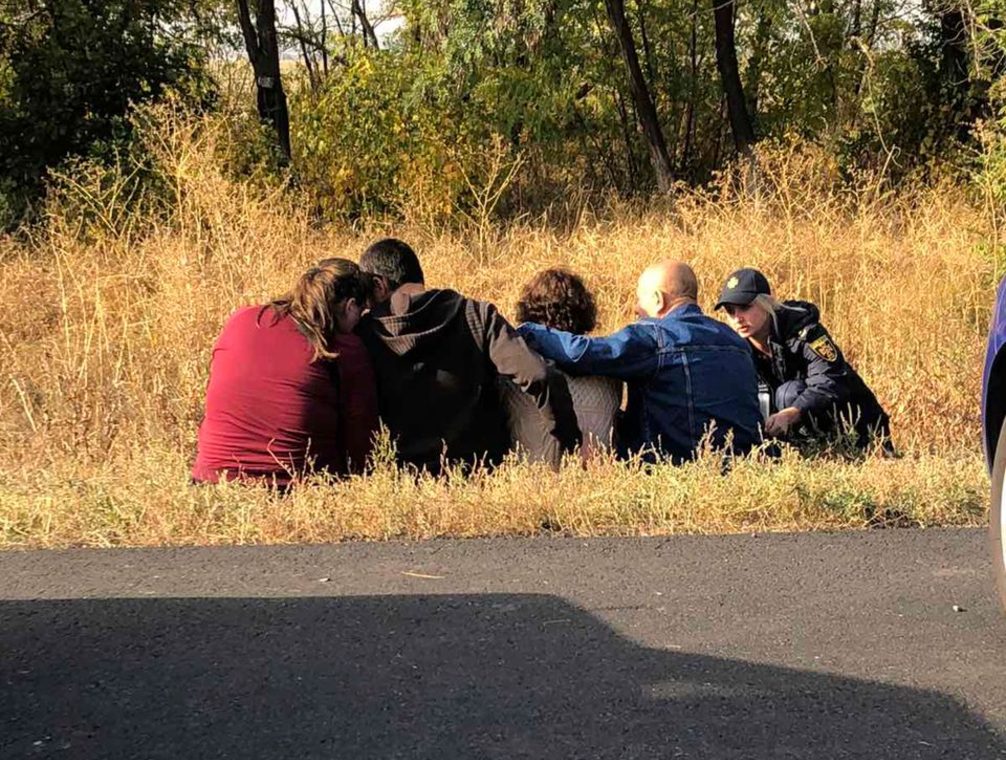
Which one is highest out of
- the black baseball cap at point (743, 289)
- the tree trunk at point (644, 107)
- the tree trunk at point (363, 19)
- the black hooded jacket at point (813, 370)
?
the tree trunk at point (363, 19)

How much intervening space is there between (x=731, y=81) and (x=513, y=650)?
53.4ft

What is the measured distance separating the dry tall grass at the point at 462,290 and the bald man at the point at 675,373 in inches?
18.8

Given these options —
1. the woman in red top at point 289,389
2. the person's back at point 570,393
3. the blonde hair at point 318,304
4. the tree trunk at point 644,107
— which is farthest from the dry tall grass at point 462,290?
the tree trunk at point 644,107

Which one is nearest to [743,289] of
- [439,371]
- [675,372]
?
[675,372]

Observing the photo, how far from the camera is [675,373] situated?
6.41 metres

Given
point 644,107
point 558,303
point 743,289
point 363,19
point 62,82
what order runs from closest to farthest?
point 558,303, point 743,289, point 62,82, point 644,107, point 363,19

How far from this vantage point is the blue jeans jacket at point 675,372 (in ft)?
20.9

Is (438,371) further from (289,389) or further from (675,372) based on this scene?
(675,372)

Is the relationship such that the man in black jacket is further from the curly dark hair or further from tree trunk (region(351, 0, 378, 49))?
tree trunk (region(351, 0, 378, 49))

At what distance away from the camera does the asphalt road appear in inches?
132

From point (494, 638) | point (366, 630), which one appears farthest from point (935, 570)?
point (366, 630)

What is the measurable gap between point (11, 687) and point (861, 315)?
28.2 ft

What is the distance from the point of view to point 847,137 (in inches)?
706

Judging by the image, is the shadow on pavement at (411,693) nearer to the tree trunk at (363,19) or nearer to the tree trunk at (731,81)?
the tree trunk at (731,81)
